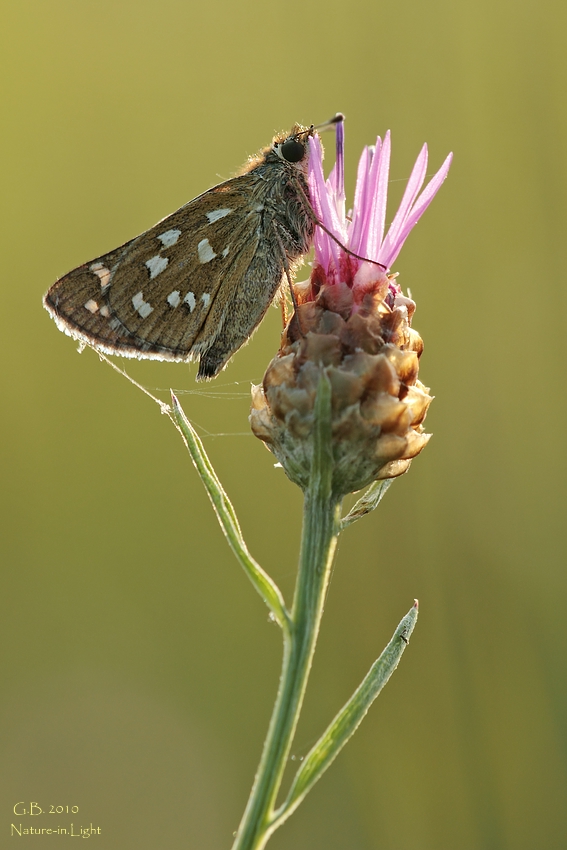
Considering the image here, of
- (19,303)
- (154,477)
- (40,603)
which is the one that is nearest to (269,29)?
(19,303)

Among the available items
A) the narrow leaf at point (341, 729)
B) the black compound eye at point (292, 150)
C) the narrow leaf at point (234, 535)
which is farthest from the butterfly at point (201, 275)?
the narrow leaf at point (341, 729)

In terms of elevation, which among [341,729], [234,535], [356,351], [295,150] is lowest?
[341,729]

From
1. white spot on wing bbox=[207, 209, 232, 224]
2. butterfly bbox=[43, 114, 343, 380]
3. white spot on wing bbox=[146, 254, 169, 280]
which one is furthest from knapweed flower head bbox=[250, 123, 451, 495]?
white spot on wing bbox=[146, 254, 169, 280]

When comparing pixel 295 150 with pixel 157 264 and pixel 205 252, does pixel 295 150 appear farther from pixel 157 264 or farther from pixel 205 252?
pixel 157 264

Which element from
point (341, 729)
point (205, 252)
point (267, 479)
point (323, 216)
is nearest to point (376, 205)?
point (323, 216)

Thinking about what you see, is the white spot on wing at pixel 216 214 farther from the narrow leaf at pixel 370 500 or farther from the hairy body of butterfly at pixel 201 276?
the narrow leaf at pixel 370 500
